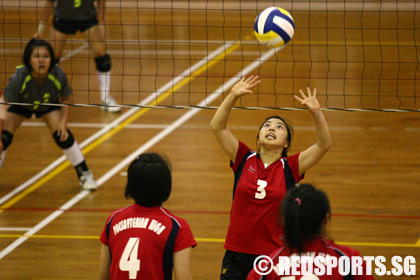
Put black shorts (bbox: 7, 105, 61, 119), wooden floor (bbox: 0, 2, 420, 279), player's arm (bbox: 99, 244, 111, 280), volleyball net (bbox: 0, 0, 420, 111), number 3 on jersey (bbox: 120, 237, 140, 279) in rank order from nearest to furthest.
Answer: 1. number 3 on jersey (bbox: 120, 237, 140, 279)
2. player's arm (bbox: 99, 244, 111, 280)
3. wooden floor (bbox: 0, 2, 420, 279)
4. black shorts (bbox: 7, 105, 61, 119)
5. volleyball net (bbox: 0, 0, 420, 111)

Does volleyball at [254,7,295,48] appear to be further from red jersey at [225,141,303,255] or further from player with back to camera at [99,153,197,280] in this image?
player with back to camera at [99,153,197,280]

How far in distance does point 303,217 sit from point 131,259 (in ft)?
2.52

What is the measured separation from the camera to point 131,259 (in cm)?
296

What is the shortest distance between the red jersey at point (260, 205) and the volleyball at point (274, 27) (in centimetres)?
149

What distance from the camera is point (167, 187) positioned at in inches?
120

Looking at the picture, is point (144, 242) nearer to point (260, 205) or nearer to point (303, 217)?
point (303, 217)

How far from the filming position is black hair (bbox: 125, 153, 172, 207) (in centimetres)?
302

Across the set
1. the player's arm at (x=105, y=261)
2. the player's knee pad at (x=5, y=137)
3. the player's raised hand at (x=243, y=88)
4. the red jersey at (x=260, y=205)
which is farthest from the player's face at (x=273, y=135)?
the player's knee pad at (x=5, y=137)

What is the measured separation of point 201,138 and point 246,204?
161 inches

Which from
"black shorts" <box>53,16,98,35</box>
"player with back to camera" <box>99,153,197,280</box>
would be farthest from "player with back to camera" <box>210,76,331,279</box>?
"black shorts" <box>53,16,98,35</box>

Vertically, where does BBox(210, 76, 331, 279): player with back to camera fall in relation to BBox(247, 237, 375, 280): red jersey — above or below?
above

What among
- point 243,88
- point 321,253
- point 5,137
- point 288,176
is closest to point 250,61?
point 5,137

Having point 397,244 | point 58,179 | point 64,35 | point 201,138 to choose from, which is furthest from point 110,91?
point 397,244

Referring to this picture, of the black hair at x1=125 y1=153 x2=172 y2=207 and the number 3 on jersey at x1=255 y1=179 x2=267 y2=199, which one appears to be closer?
the black hair at x1=125 y1=153 x2=172 y2=207
